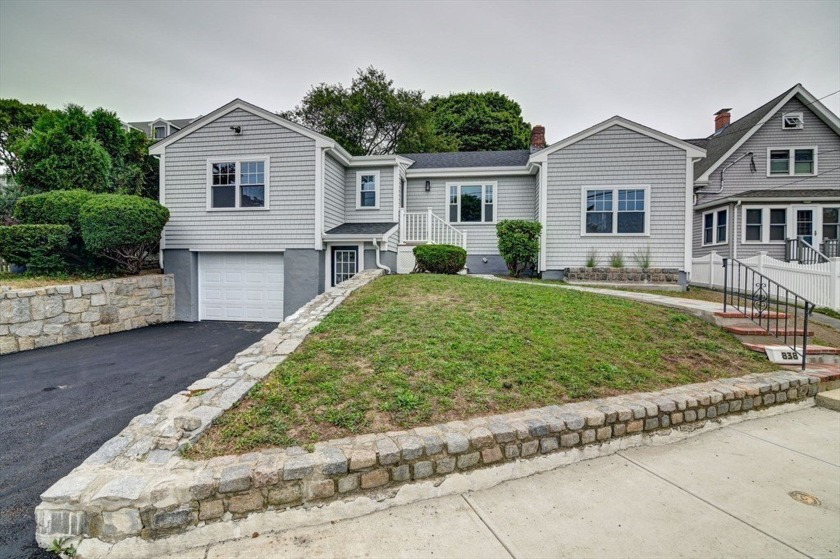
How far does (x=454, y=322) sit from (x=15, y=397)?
611cm

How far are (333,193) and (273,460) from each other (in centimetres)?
1045

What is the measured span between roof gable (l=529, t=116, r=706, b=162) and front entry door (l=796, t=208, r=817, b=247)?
544 cm

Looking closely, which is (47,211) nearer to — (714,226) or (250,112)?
(250,112)

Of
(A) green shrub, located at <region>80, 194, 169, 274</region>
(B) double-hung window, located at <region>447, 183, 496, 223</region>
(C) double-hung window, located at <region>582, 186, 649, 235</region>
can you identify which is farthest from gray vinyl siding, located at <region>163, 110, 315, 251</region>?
(C) double-hung window, located at <region>582, 186, 649, 235</region>

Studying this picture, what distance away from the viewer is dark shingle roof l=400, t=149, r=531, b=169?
13956mm

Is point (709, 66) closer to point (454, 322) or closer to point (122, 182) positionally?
point (454, 322)

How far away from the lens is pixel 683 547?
226cm

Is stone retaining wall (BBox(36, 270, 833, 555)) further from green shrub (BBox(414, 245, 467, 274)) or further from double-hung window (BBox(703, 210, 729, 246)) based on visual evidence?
double-hung window (BBox(703, 210, 729, 246))

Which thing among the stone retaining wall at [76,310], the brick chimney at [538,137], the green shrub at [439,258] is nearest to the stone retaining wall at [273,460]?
the stone retaining wall at [76,310]

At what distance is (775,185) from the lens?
14586 millimetres

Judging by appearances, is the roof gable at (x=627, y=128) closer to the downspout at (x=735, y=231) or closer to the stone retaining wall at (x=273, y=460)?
the downspout at (x=735, y=231)

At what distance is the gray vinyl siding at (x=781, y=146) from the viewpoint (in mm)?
14391

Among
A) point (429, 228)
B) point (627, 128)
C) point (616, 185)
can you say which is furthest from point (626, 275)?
point (429, 228)

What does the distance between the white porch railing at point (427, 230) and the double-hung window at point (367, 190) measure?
1276 millimetres
